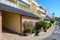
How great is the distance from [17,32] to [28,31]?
5.54 feet

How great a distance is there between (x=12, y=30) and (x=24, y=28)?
1971 mm

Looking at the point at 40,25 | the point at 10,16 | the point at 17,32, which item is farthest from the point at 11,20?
the point at 40,25

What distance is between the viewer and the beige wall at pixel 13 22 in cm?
2305

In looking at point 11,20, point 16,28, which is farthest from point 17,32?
point 11,20

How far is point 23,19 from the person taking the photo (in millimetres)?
24047

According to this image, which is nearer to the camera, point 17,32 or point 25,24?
point 17,32

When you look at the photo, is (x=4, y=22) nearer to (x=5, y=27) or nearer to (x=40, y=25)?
(x=5, y=27)

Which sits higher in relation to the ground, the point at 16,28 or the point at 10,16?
the point at 10,16

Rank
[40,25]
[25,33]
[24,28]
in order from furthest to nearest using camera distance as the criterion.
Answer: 1. [40,25]
2. [24,28]
3. [25,33]

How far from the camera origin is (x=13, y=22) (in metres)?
23.4

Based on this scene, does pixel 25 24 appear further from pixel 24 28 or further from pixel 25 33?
pixel 25 33

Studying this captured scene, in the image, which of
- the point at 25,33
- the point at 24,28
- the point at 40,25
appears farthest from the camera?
the point at 40,25

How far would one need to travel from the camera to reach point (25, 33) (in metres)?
22.6

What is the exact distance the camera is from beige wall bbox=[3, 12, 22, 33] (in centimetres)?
2305
